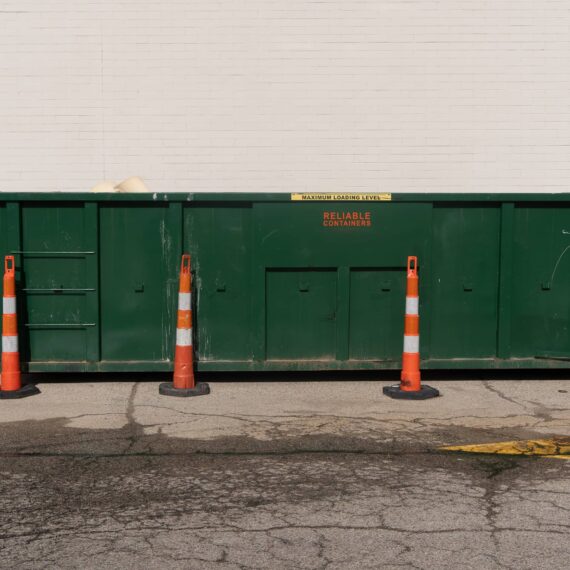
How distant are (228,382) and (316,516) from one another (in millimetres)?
4199

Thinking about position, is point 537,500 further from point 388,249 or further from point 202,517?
point 388,249

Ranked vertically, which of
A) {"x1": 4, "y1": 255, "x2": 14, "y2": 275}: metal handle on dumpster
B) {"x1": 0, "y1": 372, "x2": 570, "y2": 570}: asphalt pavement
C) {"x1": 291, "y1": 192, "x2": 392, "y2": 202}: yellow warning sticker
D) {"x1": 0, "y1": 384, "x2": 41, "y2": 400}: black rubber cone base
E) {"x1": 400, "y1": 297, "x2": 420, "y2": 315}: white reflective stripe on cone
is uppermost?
{"x1": 291, "y1": 192, "x2": 392, "y2": 202}: yellow warning sticker

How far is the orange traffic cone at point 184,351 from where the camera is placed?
→ 26.1 feet

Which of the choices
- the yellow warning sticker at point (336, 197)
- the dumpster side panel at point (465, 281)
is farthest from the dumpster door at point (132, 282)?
the dumpster side panel at point (465, 281)

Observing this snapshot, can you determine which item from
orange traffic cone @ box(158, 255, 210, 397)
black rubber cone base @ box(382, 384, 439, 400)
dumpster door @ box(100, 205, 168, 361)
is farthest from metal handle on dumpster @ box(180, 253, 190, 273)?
black rubber cone base @ box(382, 384, 439, 400)

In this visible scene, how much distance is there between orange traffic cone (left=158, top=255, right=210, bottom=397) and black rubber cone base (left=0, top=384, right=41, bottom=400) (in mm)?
1163

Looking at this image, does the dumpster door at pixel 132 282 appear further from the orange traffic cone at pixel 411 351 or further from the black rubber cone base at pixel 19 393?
the orange traffic cone at pixel 411 351

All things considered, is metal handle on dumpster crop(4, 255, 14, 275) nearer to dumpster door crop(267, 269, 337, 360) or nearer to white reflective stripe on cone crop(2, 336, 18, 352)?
white reflective stripe on cone crop(2, 336, 18, 352)

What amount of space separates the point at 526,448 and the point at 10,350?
455cm

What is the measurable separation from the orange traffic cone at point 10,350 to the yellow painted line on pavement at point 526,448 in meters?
3.99

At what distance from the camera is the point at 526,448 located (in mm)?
6137

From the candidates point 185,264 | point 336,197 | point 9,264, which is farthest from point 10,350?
point 336,197

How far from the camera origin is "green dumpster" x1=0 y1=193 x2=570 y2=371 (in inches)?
335
